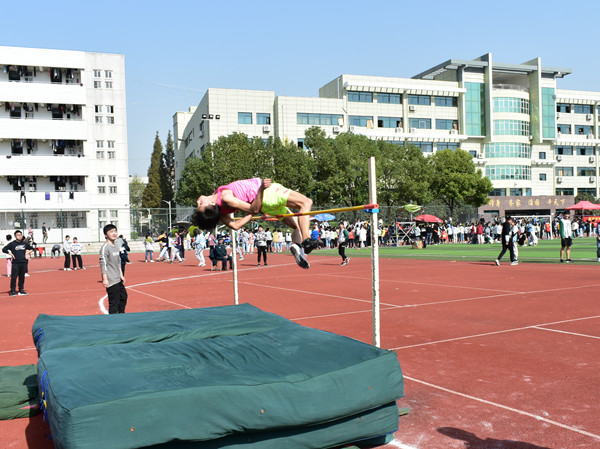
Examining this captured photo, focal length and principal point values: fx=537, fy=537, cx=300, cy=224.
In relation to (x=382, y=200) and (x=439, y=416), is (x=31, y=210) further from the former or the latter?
(x=439, y=416)

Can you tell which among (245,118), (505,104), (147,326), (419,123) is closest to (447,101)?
(419,123)

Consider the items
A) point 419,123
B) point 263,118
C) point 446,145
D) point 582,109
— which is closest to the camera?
point 263,118

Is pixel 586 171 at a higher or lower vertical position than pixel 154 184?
lower

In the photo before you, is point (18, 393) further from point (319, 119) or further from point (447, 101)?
point (447, 101)

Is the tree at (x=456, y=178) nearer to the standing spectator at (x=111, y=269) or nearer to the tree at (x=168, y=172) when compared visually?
the standing spectator at (x=111, y=269)

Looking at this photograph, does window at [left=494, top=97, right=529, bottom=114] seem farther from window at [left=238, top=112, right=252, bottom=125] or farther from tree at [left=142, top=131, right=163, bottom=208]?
tree at [left=142, top=131, right=163, bottom=208]

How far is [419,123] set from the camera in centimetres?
7012

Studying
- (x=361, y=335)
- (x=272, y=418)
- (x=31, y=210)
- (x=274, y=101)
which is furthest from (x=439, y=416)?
(x=274, y=101)

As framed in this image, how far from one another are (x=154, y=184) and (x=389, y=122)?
47213 mm

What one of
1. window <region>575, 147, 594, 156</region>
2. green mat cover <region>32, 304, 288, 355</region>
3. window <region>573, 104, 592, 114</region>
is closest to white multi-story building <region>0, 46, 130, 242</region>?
green mat cover <region>32, 304, 288, 355</region>

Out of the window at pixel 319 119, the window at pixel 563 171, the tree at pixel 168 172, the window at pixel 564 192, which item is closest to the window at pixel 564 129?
the window at pixel 563 171

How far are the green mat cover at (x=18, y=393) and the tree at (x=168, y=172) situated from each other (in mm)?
92292

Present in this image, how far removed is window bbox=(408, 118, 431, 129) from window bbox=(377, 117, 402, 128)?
4.83 feet

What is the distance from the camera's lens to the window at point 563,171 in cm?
7750
